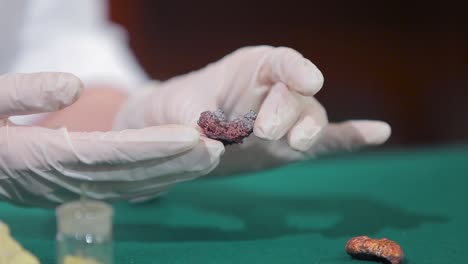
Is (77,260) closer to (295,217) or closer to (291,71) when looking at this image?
(291,71)

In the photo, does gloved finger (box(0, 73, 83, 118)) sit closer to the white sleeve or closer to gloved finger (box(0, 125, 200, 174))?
gloved finger (box(0, 125, 200, 174))

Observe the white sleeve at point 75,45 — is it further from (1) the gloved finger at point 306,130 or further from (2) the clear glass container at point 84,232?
(2) the clear glass container at point 84,232

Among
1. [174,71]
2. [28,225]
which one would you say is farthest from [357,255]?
[174,71]

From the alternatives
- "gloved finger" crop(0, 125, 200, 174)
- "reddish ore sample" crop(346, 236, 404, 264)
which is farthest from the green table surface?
"gloved finger" crop(0, 125, 200, 174)

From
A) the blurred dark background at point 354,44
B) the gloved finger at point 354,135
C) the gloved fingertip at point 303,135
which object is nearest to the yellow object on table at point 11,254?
the gloved fingertip at point 303,135

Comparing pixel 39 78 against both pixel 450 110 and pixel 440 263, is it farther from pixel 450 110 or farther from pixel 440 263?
pixel 450 110

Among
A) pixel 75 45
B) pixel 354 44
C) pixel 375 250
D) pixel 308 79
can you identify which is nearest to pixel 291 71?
pixel 308 79
